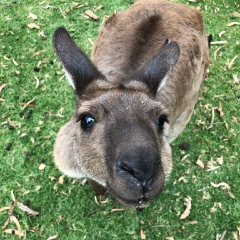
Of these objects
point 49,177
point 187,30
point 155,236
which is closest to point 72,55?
point 187,30

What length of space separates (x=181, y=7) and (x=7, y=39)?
9.21ft

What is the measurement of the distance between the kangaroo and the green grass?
0.57m

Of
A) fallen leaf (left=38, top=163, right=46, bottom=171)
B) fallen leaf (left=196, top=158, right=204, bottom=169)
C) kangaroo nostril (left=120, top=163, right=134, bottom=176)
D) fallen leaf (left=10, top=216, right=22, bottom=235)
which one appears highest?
kangaroo nostril (left=120, top=163, right=134, bottom=176)

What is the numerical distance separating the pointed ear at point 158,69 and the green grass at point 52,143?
→ 1.86m

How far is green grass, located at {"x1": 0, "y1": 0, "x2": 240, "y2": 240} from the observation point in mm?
4844

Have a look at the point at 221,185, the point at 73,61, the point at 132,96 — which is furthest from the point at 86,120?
the point at 221,185

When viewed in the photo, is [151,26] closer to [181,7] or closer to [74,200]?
[181,7]

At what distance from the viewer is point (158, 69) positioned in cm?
366

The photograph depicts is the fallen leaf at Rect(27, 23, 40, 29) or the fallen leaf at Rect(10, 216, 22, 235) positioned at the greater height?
the fallen leaf at Rect(27, 23, 40, 29)

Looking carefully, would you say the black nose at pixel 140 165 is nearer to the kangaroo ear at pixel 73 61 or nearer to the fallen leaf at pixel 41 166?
the kangaroo ear at pixel 73 61

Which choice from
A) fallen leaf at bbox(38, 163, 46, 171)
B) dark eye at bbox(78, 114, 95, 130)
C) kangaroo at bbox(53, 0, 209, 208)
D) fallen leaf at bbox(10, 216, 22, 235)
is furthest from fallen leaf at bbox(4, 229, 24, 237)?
dark eye at bbox(78, 114, 95, 130)

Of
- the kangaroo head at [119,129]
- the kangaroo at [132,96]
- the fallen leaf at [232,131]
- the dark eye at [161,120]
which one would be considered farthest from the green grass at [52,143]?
the dark eye at [161,120]

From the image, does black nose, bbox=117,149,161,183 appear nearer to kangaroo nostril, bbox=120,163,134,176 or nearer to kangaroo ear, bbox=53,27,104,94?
kangaroo nostril, bbox=120,163,134,176

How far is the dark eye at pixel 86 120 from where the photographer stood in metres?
3.26
